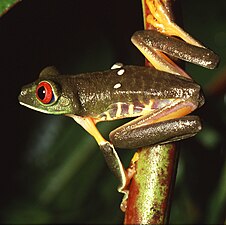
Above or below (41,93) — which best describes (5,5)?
above

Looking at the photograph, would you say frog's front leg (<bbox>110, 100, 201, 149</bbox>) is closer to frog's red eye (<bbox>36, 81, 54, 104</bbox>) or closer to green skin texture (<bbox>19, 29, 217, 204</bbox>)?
green skin texture (<bbox>19, 29, 217, 204</bbox>)

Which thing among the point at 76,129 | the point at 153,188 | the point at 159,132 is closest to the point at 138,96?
the point at 159,132

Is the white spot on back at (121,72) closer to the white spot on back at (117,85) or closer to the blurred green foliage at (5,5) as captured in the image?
the white spot on back at (117,85)

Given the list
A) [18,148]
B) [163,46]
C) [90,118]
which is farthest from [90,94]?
[18,148]

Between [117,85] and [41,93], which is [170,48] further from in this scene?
[41,93]

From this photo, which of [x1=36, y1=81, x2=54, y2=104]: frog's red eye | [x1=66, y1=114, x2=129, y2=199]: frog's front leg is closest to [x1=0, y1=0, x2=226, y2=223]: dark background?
[x1=66, y1=114, x2=129, y2=199]: frog's front leg

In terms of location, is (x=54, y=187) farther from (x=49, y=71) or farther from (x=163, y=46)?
(x=163, y=46)
